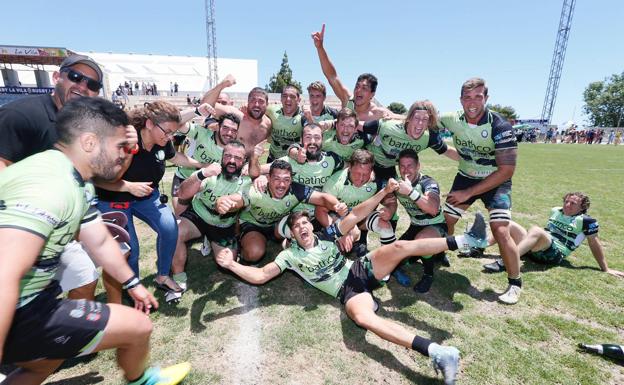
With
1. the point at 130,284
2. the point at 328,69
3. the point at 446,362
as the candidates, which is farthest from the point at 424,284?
the point at 328,69

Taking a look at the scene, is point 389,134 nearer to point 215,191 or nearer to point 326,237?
point 326,237

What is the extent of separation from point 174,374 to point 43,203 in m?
1.98

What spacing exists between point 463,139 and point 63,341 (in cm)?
497

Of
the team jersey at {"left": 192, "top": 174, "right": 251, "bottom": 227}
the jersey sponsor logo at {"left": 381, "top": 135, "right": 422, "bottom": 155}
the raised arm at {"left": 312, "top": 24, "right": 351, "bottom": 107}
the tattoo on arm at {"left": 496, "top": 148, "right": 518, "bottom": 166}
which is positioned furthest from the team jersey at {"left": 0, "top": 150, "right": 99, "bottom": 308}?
the raised arm at {"left": 312, "top": 24, "right": 351, "bottom": 107}

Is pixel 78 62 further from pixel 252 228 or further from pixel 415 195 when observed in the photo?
pixel 415 195

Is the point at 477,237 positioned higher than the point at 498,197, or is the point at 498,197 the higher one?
the point at 498,197

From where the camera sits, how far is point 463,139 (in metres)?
4.62

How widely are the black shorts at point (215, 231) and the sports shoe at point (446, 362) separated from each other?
3165 millimetres

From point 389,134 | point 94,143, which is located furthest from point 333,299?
point 94,143

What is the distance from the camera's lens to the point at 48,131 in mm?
2891

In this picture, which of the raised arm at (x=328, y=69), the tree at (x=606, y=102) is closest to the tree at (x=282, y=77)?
the raised arm at (x=328, y=69)

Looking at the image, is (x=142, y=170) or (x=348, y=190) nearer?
(x=142, y=170)

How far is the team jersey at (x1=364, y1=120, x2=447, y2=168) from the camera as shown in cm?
517

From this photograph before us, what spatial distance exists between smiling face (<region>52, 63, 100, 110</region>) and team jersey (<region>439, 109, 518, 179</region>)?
479cm
